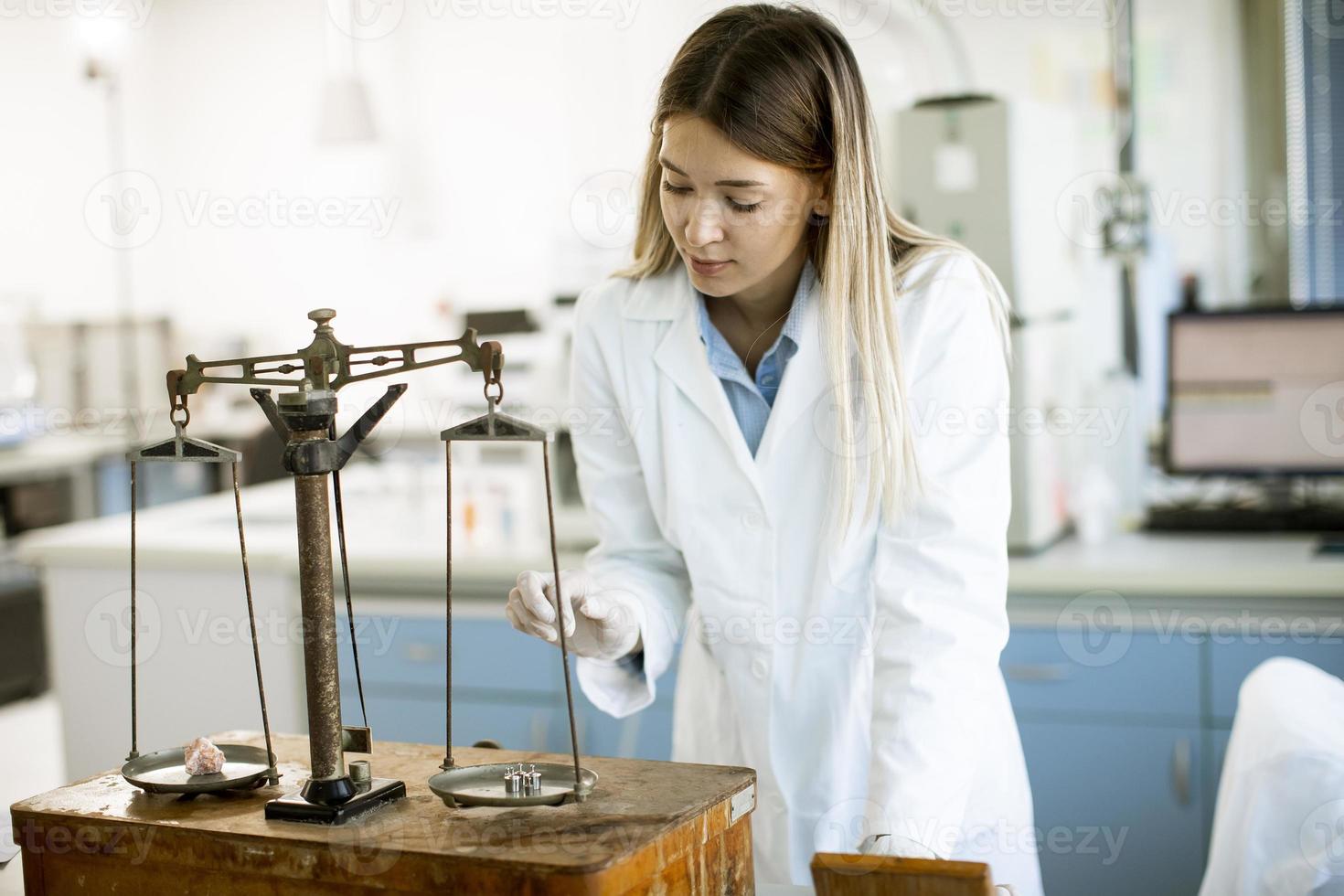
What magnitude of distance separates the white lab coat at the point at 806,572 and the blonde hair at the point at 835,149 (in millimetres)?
36

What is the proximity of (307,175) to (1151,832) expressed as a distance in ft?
16.1

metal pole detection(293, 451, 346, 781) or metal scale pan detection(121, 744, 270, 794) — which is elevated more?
metal pole detection(293, 451, 346, 781)

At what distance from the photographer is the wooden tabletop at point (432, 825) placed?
2.96ft

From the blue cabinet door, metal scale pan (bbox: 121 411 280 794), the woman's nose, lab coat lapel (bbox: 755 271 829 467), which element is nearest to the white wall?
the blue cabinet door

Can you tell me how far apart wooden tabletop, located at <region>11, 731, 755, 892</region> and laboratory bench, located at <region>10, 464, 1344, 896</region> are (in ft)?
2.15

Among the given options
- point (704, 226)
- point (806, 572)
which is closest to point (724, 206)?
point (704, 226)

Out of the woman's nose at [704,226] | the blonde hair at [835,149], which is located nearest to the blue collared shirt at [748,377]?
A: the blonde hair at [835,149]

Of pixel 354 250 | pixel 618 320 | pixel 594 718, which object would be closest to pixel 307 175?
pixel 354 250

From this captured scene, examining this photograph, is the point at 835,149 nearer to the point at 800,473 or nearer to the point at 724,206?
the point at 724,206

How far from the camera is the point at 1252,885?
136 cm

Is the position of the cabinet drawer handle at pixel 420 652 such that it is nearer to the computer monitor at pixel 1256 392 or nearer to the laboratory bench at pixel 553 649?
the laboratory bench at pixel 553 649

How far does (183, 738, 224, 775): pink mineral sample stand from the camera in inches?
43.1

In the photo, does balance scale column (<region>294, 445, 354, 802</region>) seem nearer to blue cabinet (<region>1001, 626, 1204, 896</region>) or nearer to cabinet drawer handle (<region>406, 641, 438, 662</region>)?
blue cabinet (<region>1001, 626, 1204, 896</region>)

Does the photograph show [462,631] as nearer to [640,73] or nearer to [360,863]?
[360,863]
